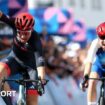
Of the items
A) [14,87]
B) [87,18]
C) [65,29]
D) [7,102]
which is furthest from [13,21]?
[87,18]

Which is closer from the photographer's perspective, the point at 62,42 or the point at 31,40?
the point at 31,40

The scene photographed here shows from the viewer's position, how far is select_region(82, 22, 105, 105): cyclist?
11.6m

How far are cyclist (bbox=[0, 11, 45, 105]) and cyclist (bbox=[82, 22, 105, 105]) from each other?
2.67ft

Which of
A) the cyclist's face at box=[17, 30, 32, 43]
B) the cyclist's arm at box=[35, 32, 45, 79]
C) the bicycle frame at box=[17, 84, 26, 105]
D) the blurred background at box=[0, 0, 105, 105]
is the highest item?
the cyclist's face at box=[17, 30, 32, 43]

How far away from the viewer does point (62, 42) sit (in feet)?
71.3

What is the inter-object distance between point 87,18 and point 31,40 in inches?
2147

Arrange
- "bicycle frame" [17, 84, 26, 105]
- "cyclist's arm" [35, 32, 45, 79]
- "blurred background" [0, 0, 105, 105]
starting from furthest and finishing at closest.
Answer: "blurred background" [0, 0, 105, 105] → "cyclist's arm" [35, 32, 45, 79] → "bicycle frame" [17, 84, 26, 105]

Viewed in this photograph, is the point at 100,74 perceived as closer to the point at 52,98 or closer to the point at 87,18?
the point at 52,98

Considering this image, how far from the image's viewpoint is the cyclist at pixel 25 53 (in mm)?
11453

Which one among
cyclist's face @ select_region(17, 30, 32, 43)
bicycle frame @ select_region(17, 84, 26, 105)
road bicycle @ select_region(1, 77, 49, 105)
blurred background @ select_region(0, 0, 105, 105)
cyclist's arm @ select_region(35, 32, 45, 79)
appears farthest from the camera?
blurred background @ select_region(0, 0, 105, 105)

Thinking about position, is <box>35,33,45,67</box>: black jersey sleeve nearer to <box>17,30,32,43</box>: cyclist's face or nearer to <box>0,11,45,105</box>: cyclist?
<box>0,11,45,105</box>: cyclist

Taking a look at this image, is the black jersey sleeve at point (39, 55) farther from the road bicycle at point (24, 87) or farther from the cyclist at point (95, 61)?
the cyclist at point (95, 61)

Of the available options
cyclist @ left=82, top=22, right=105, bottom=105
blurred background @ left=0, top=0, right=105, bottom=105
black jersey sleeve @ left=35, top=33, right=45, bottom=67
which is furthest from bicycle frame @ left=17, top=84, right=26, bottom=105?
blurred background @ left=0, top=0, right=105, bottom=105

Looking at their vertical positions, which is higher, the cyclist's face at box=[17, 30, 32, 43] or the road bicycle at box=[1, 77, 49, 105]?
the cyclist's face at box=[17, 30, 32, 43]
